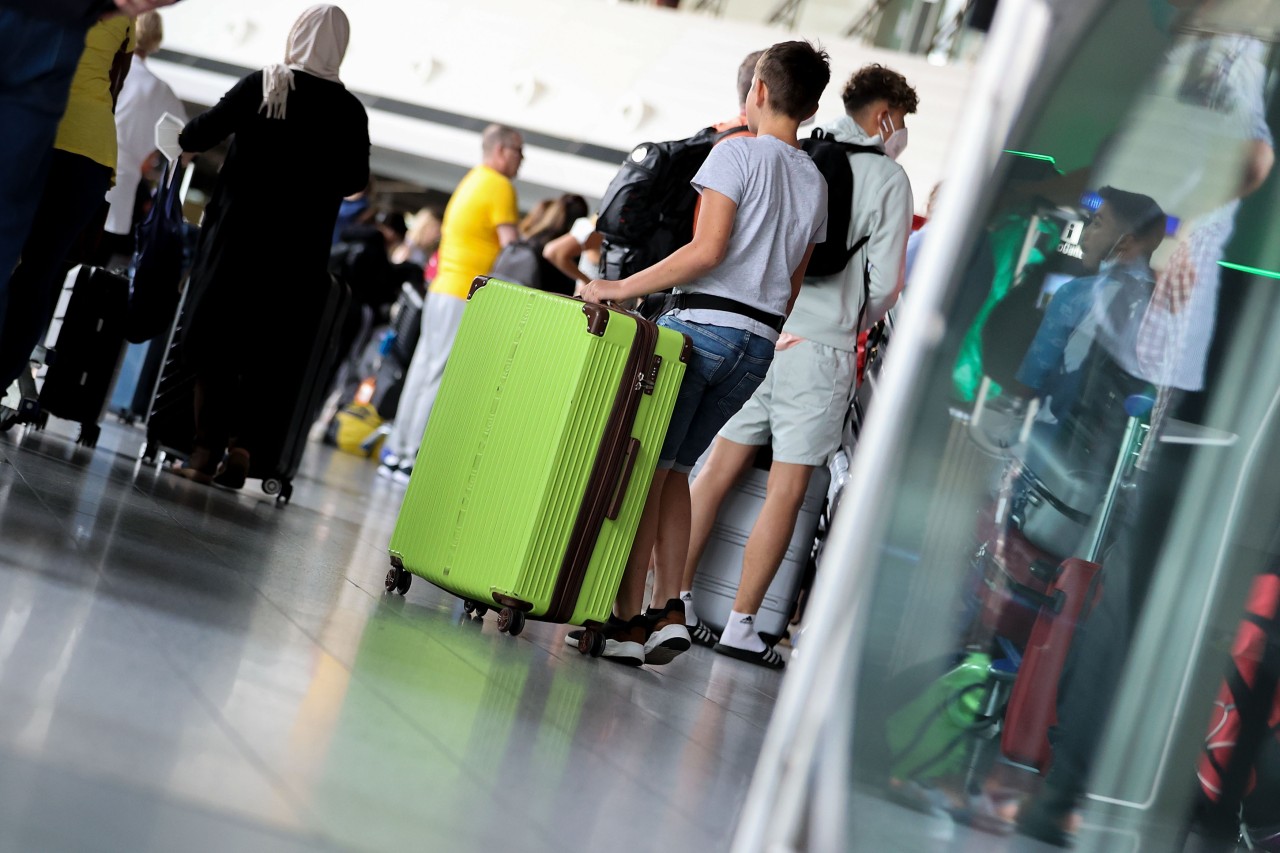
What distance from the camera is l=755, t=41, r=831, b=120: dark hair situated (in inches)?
133

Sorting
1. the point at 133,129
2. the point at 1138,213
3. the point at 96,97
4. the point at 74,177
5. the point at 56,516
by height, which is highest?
the point at 133,129

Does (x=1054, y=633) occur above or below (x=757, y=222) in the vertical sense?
below

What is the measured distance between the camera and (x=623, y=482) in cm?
324

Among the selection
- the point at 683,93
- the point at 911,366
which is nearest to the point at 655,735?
the point at 911,366

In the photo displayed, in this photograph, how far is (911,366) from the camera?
1.44m

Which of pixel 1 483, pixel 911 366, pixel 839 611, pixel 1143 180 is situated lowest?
pixel 1 483

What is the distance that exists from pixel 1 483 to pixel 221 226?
1.61 meters

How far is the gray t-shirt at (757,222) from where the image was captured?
11.0 feet

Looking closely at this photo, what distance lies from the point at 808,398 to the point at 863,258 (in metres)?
0.44

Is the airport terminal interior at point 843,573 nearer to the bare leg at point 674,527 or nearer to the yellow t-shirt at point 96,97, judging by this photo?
the bare leg at point 674,527

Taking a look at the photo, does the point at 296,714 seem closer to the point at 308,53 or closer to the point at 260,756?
the point at 260,756

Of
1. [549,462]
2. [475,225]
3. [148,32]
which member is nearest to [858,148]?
[549,462]

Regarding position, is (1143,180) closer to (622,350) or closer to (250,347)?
(622,350)

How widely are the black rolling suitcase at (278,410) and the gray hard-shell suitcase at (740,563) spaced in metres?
1.52
